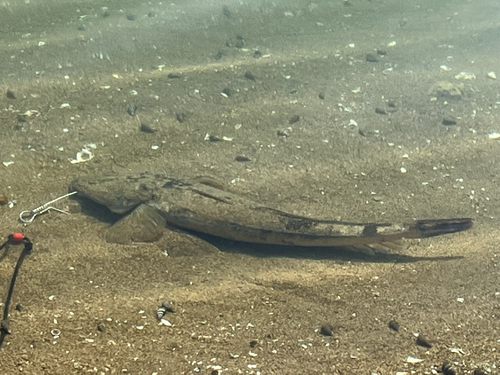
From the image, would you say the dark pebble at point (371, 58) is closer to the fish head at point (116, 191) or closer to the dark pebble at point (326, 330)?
the fish head at point (116, 191)

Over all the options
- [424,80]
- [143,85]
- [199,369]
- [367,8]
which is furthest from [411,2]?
[199,369]

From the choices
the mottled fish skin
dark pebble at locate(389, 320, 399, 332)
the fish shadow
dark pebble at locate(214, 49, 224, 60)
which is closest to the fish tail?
the mottled fish skin

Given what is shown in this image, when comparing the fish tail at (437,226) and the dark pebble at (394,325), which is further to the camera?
the fish tail at (437,226)

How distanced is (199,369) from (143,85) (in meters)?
3.87

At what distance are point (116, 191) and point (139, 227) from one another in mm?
477

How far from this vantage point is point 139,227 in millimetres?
4266

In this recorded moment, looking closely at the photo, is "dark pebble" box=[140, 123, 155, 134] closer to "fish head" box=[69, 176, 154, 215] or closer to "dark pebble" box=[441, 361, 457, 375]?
"fish head" box=[69, 176, 154, 215]

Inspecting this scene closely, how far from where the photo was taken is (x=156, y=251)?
4.12 metres

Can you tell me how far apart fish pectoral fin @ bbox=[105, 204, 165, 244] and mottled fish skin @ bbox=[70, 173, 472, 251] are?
0.08m

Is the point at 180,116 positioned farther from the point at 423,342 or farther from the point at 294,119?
the point at 423,342

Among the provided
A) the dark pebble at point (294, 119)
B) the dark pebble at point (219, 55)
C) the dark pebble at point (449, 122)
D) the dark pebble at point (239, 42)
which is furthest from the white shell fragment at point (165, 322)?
the dark pebble at point (239, 42)

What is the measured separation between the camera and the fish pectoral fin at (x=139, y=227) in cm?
415

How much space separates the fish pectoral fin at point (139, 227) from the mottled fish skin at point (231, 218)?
0.08m

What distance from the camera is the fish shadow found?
4.26m
